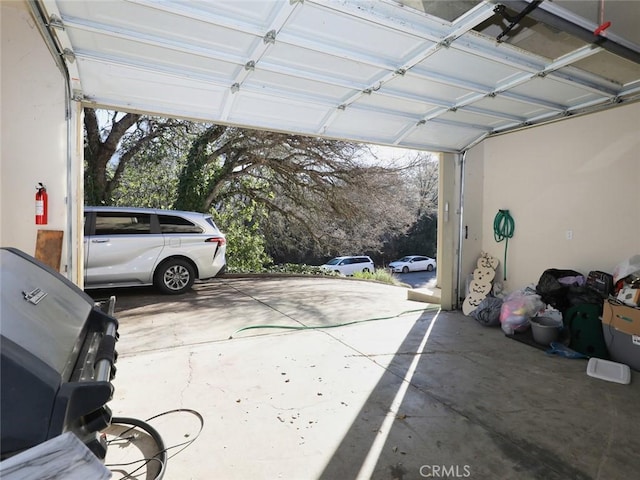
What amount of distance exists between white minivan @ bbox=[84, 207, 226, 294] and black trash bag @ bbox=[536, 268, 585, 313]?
205 inches

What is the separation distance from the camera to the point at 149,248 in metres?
6.24

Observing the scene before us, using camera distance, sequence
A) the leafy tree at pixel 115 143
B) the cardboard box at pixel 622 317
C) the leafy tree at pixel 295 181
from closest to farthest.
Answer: the cardboard box at pixel 622 317 → the leafy tree at pixel 115 143 → the leafy tree at pixel 295 181

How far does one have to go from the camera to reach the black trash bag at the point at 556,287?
4.33 metres

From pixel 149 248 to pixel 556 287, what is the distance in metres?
6.09

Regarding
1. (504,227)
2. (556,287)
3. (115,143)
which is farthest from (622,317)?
(115,143)

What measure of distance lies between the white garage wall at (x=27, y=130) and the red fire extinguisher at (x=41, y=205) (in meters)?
0.05

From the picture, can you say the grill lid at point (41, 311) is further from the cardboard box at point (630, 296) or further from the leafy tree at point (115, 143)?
the leafy tree at point (115, 143)

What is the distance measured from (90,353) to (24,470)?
66 centimetres

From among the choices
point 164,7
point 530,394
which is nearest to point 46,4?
point 164,7

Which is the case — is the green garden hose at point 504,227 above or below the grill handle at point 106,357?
above

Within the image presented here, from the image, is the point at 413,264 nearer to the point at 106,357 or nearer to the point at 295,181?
the point at 295,181

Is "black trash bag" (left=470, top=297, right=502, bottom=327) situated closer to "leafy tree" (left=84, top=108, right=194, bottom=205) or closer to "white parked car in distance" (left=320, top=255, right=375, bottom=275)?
"leafy tree" (left=84, top=108, right=194, bottom=205)

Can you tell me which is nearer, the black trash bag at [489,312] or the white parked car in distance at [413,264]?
the black trash bag at [489,312]

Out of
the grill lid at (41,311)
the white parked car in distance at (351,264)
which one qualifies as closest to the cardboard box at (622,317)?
the grill lid at (41,311)
